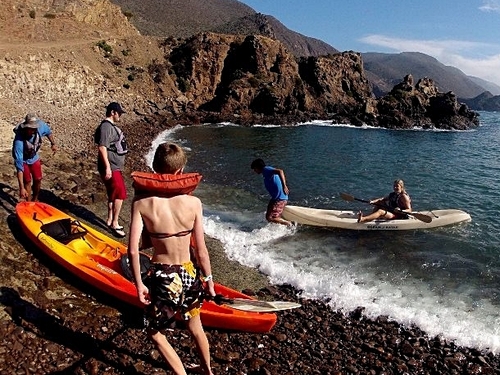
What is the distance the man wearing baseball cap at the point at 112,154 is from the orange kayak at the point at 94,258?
3.55ft

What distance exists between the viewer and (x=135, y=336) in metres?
5.92

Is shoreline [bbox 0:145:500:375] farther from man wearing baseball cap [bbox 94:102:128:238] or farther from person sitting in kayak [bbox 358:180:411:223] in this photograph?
person sitting in kayak [bbox 358:180:411:223]

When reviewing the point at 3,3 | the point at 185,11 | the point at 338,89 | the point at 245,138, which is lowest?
the point at 245,138

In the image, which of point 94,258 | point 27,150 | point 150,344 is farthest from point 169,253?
point 27,150

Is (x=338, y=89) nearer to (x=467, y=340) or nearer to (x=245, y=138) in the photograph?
(x=245, y=138)

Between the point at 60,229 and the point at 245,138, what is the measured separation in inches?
1111

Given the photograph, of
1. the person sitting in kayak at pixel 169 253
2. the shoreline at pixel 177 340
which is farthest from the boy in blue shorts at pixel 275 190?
the person sitting in kayak at pixel 169 253

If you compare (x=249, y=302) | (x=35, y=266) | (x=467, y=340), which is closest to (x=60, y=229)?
(x=35, y=266)

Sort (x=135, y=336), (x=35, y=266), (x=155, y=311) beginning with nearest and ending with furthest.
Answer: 1. (x=155, y=311)
2. (x=135, y=336)
3. (x=35, y=266)

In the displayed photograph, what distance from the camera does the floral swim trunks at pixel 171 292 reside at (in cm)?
397

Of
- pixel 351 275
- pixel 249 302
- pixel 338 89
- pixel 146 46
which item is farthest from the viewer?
pixel 338 89

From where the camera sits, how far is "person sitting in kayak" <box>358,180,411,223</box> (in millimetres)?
13036

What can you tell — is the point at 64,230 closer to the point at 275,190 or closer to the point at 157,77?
the point at 275,190

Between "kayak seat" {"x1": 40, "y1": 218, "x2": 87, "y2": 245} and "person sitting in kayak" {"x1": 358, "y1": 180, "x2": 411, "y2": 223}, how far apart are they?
823 centimetres
